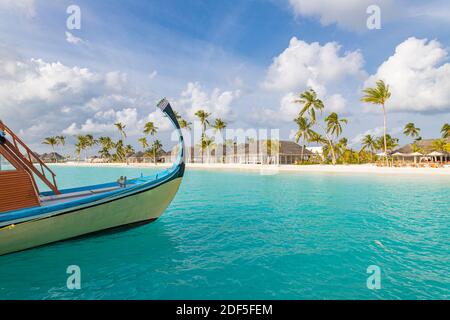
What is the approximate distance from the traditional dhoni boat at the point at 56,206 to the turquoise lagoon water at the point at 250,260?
16.1 inches

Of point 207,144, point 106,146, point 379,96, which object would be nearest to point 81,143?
point 106,146

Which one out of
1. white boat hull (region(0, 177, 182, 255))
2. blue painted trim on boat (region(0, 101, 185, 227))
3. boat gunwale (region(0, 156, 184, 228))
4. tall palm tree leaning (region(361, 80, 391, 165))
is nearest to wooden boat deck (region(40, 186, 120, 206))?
blue painted trim on boat (region(0, 101, 185, 227))

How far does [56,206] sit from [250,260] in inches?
195

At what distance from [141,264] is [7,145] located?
212 inches

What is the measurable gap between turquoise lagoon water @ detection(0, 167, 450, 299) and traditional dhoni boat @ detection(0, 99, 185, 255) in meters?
0.41

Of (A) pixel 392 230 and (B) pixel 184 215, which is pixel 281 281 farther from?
(B) pixel 184 215

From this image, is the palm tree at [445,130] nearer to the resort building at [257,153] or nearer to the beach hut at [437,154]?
the beach hut at [437,154]

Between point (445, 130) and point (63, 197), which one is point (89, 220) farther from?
point (445, 130)

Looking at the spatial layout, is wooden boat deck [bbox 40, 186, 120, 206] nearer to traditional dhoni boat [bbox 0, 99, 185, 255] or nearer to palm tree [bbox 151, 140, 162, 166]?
traditional dhoni boat [bbox 0, 99, 185, 255]

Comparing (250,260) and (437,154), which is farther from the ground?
(437,154)

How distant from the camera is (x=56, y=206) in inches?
250

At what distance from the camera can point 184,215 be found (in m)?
11.0

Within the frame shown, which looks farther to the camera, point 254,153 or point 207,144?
point 207,144

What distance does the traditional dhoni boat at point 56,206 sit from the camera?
613 centimetres
